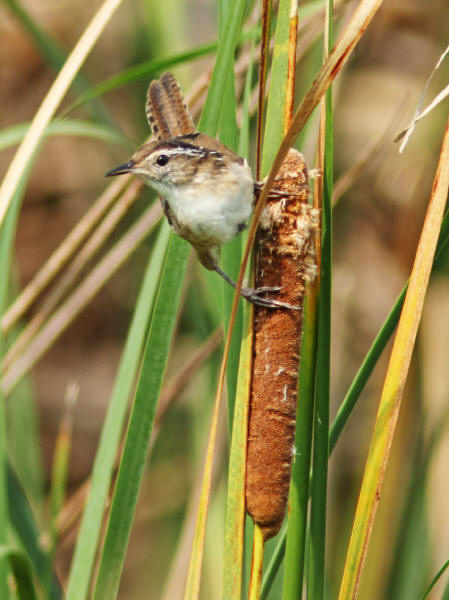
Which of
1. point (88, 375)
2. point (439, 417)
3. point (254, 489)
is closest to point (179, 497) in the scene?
point (88, 375)

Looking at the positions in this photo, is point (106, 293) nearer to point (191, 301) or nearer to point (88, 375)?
point (88, 375)

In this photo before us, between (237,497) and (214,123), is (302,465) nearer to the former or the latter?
(237,497)

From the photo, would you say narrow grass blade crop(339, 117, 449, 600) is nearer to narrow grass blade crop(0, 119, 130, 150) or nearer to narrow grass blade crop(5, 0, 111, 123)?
narrow grass blade crop(0, 119, 130, 150)

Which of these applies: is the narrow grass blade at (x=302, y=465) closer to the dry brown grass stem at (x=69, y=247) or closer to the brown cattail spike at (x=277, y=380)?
the brown cattail spike at (x=277, y=380)

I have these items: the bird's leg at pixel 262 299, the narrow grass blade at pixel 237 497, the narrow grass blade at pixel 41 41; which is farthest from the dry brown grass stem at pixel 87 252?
the narrow grass blade at pixel 237 497

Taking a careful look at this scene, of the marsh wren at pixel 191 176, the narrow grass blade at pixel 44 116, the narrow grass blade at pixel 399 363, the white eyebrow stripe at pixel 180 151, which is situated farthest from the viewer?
the white eyebrow stripe at pixel 180 151

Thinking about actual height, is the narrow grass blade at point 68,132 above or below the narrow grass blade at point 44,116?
above
